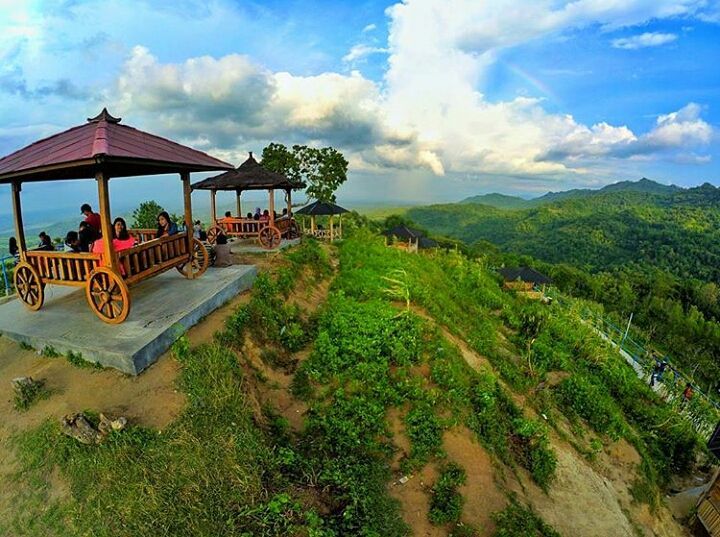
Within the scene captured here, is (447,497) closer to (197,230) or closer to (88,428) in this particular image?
(88,428)

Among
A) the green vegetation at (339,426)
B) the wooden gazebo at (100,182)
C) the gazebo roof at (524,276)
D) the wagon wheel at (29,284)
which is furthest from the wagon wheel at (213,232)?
the gazebo roof at (524,276)

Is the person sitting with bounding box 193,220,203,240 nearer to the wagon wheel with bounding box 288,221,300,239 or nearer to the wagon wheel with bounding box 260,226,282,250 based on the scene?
the wagon wheel with bounding box 260,226,282,250

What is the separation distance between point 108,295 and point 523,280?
2505 cm

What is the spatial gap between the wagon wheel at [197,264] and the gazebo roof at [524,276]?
73.1 ft

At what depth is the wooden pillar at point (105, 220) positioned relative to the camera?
571cm

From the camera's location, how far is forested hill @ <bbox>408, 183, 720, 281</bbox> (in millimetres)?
72125

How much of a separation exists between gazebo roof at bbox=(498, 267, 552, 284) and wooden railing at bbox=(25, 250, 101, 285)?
24.9 metres

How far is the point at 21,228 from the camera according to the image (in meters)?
6.88

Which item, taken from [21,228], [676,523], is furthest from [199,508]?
[676,523]

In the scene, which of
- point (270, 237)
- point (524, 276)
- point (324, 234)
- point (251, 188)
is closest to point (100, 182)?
point (270, 237)

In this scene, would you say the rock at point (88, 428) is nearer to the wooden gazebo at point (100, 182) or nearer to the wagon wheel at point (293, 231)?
the wooden gazebo at point (100, 182)

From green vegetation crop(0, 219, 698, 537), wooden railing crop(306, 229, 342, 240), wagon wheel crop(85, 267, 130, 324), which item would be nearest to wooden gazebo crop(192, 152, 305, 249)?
green vegetation crop(0, 219, 698, 537)

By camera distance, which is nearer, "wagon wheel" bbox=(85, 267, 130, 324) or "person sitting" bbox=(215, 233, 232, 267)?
"wagon wheel" bbox=(85, 267, 130, 324)

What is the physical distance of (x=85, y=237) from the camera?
22.9ft
